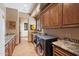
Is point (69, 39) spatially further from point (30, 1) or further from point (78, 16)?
Answer: point (30, 1)

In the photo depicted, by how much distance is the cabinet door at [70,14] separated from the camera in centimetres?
143

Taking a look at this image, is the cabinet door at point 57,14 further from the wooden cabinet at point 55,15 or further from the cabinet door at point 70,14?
the cabinet door at point 70,14

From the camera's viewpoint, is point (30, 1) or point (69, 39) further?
point (69, 39)

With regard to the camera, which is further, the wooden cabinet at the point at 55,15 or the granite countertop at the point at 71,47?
the wooden cabinet at the point at 55,15

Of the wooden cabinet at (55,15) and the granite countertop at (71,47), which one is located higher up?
the wooden cabinet at (55,15)

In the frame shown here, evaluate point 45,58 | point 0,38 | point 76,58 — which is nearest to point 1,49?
point 0,38

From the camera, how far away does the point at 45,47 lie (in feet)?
6.93

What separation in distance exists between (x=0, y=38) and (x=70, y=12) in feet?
3.24

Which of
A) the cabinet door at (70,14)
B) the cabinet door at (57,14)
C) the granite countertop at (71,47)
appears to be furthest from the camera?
the cabinet door at (57,14)

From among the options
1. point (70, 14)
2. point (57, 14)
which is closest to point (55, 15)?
point (57, 14)

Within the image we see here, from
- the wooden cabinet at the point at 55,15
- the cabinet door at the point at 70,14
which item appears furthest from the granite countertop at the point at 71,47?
the wooden cabinet at the point at 55,15

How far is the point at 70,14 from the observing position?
1566 millimetres

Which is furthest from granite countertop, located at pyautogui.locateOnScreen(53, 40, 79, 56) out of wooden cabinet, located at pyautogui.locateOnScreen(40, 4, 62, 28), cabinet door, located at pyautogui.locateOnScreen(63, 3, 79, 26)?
wooden cabinet, located at pyautogui.locateOnScreen(40, 4, 62, 28)

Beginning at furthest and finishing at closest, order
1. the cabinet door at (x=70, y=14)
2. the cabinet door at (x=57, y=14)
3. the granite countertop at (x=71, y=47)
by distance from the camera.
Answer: the cabinet door at (x=57, y=14) < the cabinet door at (x=70, y=14) < the granite countertop at (x=71, y=47)
